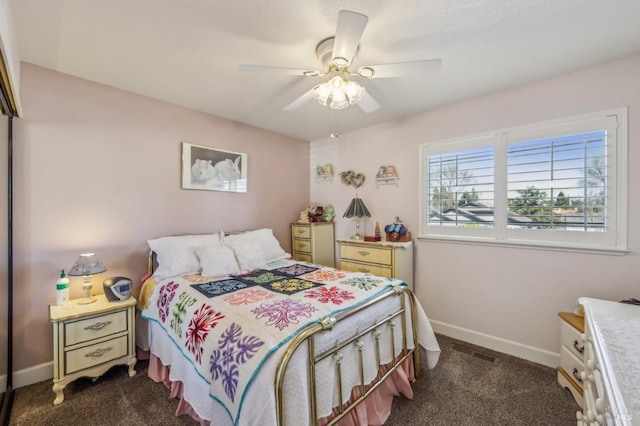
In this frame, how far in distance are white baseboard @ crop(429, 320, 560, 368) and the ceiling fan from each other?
249cm

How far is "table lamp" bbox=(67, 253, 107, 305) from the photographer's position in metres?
2.05

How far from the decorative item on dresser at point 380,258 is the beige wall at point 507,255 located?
0.21 metres

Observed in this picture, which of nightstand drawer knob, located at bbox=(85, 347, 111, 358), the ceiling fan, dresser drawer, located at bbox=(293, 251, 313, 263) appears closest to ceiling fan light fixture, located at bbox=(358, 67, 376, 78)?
the ceiling fan

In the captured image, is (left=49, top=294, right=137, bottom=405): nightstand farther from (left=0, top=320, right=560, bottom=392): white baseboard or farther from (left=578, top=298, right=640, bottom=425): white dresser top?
(left=578, top=298, right=640, bottom=425): white dresser top

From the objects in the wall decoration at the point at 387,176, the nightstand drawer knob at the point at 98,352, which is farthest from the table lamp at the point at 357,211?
the nightstand drawer knob at the point at 98,352

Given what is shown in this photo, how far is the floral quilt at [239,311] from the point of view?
1290mm

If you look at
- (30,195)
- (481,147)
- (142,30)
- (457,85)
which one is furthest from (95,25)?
(481,147)

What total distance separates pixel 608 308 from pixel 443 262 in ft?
4.63

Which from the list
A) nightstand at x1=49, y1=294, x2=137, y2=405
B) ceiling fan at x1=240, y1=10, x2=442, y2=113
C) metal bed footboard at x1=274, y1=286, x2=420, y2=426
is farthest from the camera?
nightstand at x1=49, y1=294, x2=137, y2=405

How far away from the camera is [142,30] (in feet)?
5.59

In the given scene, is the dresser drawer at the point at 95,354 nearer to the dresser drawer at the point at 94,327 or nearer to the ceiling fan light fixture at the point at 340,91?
the dresser drawer at the point at 94,327

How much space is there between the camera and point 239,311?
1.60 meters

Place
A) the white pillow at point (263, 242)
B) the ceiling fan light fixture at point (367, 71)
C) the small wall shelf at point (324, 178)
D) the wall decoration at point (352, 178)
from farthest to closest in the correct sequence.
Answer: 1. the small wall shelf at point (324, 178)
2. the wall decoration at point (352, 178)
3. the white pillow at point (263, 242)
4. the ceiling fan light fixture at point (367, 71)

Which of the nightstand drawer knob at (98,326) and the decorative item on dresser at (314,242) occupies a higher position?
the decorative item on dresser at (314,242)
